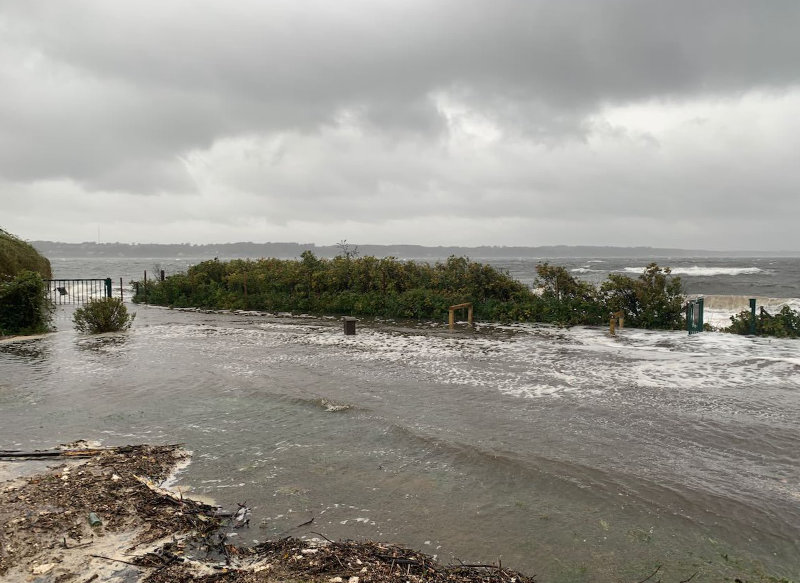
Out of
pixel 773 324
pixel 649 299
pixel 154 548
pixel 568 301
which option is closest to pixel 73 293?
pixel 568 301

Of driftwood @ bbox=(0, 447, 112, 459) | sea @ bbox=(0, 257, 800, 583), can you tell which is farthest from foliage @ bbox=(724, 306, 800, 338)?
driftwood @ bbox=(0, 447, 112, 459)

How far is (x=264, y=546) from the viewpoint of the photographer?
457 centimetres

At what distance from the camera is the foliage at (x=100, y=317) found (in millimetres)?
17578

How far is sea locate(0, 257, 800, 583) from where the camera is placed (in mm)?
4914

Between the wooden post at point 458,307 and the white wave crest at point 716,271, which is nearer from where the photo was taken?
the wooden post at point 458,307

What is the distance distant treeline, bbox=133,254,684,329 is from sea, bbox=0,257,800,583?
4149 millimetres

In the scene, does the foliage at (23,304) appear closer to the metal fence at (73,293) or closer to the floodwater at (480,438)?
the metal fence at (73,293)

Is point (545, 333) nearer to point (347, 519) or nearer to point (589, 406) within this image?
point (589, 406)

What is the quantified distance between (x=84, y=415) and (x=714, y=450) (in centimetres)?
927

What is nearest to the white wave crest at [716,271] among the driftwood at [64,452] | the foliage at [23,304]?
the foliage at [23,304]

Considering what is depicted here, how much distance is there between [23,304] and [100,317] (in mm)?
2242

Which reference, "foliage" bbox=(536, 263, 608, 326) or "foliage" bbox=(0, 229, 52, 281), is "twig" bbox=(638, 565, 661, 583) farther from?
"foliage" bbox=(0, 229, 52, 281)

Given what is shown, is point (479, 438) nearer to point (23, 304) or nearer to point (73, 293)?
point (23, 304)

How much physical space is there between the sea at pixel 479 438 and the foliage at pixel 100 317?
7.81ft
